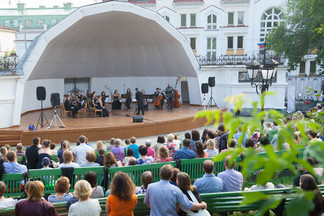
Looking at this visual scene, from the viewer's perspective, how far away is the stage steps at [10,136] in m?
12.2

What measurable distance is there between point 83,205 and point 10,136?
9.73 metres

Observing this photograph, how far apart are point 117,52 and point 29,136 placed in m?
9.48

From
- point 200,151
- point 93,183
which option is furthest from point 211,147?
point 93,183

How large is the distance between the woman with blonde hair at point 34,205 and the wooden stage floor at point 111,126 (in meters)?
8.88

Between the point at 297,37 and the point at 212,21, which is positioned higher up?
the point at 212,21

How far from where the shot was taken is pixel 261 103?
1.62 m

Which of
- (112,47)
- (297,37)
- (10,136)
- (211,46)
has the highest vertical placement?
(211,46)

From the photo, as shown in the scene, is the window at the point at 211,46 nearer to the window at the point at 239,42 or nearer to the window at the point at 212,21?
the window at the point at 212,21

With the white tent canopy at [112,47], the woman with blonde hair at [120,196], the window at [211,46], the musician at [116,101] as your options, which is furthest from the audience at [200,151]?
the window at [211,46]

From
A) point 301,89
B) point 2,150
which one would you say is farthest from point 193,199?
point 301,89

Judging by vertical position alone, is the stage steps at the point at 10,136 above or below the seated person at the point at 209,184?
below

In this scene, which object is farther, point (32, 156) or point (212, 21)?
point (212, 21)

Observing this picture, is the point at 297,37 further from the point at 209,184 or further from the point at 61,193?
the point at 61,193

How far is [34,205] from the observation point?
3.80 m
